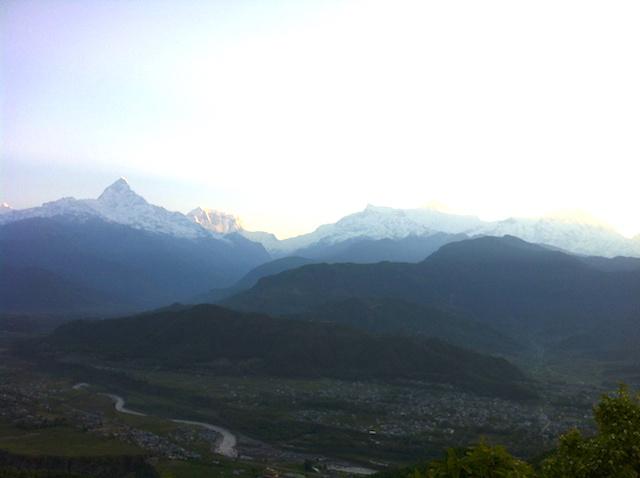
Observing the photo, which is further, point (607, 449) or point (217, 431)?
point (217, 431)

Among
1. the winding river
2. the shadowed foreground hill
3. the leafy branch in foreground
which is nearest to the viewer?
the leafy branch in foreground

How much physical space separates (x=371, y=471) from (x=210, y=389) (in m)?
70.0

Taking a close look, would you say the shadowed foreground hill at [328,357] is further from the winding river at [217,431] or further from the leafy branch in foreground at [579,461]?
the leafy branch in foreground at [579,461]

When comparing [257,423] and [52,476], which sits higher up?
[52,476]

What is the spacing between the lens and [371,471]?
298 ft

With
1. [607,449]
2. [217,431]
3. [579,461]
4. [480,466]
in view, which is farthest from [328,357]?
[607,449]

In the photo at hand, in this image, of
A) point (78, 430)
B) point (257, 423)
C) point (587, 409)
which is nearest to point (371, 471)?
point (257, 423)

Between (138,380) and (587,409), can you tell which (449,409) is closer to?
(587,409)

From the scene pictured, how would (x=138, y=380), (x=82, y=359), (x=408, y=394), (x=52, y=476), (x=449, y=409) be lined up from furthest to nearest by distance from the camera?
(x=82, y=359) → (x=138, y=380) → (x=408, y=394) → (x=449, y=409) → (x=52, y=476)

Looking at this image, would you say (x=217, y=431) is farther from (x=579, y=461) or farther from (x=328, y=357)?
(x=579, y=461)

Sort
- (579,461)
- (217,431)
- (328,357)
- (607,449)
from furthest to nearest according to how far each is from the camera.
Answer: (328,357) → (217,431) → (579,461) → (607,449)

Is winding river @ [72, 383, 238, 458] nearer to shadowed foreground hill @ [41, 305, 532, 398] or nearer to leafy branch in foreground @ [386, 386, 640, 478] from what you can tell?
shadowed foreground hill @ [41, 305, 532, 398]

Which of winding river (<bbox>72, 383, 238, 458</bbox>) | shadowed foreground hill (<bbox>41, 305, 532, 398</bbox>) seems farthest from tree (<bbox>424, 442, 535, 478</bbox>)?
shadowed foreground hill (<bbox>41, 305, 532, 398</bbox>)

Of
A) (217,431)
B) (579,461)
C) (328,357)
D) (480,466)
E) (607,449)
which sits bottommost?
(217,431)
